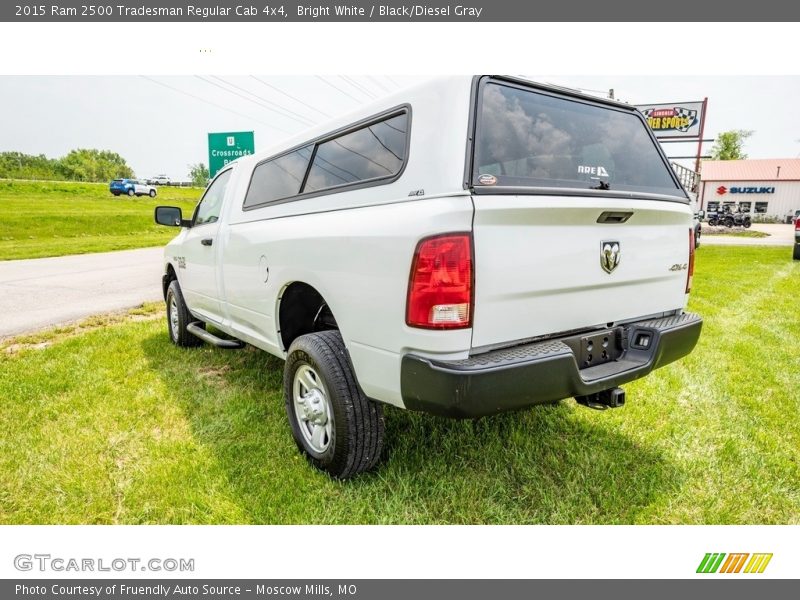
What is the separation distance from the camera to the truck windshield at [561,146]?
85.7 inches

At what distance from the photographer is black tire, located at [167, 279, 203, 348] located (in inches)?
193

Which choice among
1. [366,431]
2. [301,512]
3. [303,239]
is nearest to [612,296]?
[366,431]

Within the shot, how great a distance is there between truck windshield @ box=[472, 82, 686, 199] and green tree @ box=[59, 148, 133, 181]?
5115cm

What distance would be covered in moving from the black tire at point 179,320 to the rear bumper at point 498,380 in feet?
11.7

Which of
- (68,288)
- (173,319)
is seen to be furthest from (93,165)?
(173,319)

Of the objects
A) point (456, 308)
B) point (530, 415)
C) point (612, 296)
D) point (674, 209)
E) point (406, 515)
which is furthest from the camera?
point (530, 415)

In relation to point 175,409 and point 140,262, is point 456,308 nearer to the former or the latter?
point 175,409

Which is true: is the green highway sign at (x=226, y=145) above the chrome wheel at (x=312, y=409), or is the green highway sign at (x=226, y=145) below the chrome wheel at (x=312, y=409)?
above

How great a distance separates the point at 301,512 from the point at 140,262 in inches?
502

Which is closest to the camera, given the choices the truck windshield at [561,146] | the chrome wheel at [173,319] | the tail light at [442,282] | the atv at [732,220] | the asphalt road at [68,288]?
the tail light at [442,282]

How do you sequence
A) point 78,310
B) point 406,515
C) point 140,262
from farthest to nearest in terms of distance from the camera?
point 140,262
point 78,310
point 406,515

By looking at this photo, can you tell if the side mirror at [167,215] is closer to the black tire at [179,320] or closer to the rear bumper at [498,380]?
the black tire at [179,320]

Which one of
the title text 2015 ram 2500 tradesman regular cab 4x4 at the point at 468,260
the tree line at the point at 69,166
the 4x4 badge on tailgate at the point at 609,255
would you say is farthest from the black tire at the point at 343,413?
the tree line at the point at 69,166

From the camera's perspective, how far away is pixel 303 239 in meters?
2.70
